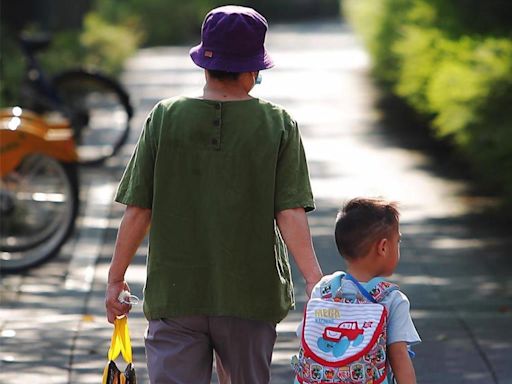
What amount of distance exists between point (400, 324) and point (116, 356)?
1.00 m

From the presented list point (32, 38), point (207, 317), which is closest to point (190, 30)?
point (32, 38)

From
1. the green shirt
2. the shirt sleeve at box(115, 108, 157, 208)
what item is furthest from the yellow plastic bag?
the shirt sleeve at box(115, 108, 157, 208)

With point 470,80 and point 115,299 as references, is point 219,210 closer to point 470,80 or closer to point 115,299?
point 115,299

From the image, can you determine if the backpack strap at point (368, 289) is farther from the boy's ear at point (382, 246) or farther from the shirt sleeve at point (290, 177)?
the shirt sleeve at point (290, 177)

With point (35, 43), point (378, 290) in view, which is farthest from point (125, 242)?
point (35, 43)

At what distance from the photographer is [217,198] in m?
4.23

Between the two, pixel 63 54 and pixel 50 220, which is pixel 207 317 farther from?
pixel 63 54

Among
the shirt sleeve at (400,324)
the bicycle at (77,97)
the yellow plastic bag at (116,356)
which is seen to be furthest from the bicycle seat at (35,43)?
the shirt sleeve at (400,324)

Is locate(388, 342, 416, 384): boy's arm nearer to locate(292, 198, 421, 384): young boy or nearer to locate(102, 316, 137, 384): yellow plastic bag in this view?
locate(292, 198, 421, 384): young boy

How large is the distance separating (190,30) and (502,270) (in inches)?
1120

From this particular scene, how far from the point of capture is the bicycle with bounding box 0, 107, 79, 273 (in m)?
8.59

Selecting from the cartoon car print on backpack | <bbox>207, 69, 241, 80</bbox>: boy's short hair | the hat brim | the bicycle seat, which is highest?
the bicycle seat

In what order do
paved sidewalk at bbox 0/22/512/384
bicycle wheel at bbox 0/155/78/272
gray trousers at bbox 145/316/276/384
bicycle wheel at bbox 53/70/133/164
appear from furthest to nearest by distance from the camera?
bicycle wheel at bbox 53/70/133/164 < bicycle wheel at bbox 0/155/78/272 < paved sidewalk at bbox 0/22/512/384 < gray trousers at bbox 145/316/276/384

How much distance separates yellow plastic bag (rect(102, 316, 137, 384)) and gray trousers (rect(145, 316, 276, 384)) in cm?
9
